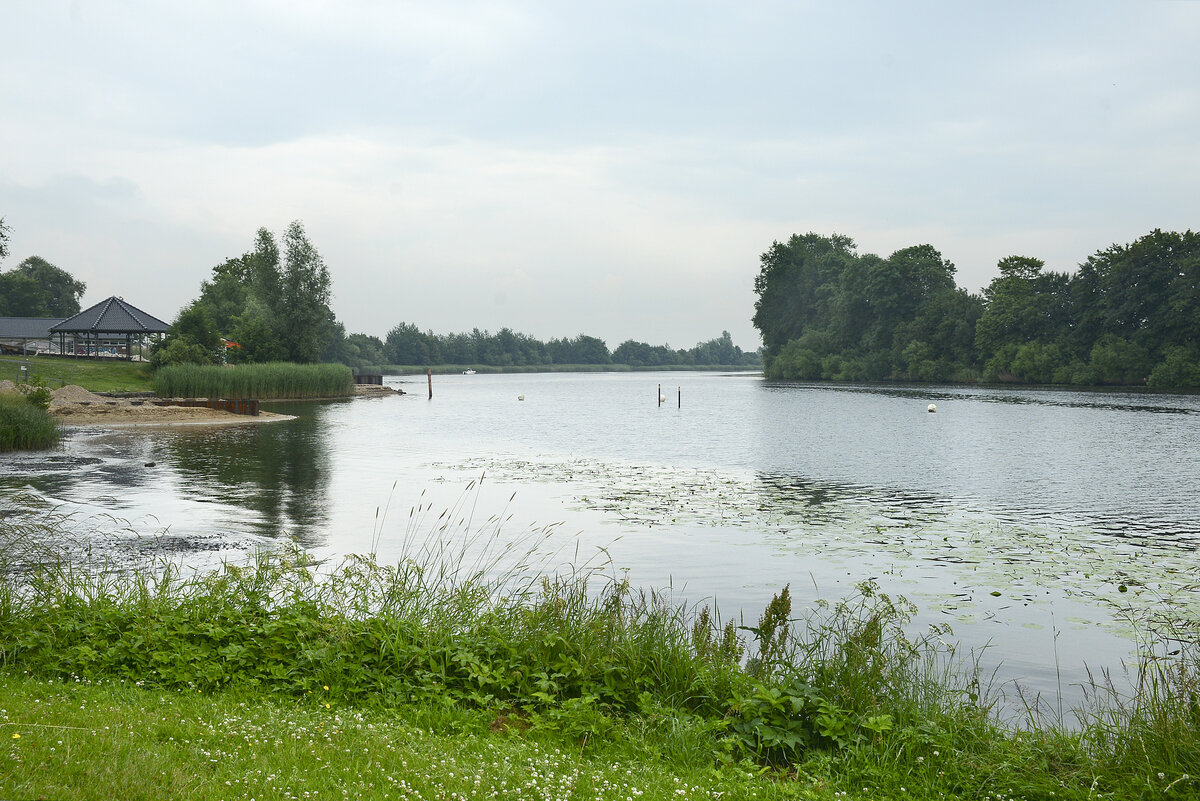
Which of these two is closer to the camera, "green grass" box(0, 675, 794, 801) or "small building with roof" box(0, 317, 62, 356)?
"green grass" box(0, 675, 794, 801)

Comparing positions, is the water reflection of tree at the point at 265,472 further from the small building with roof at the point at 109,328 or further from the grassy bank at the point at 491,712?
the small building with roof at the point at 109,328

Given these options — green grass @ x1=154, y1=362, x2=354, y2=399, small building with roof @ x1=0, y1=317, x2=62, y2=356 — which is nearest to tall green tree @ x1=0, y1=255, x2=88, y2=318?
small building with roof @ x1=0, y1=317, x2=62, y2=356

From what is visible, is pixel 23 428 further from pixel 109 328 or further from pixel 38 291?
pixel 38 291

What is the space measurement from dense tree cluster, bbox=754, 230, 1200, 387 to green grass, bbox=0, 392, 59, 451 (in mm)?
80572

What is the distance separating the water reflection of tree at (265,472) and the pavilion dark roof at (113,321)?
40.1 metres

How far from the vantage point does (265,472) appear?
23.4 metres

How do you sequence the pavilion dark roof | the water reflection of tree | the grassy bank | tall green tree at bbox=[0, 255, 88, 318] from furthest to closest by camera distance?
tall green tree at bbox=[0, 255, 88, 318] → the pavilion dark roof → the water reflection of tree → the grassy bank

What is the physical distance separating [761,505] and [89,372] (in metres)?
57.3

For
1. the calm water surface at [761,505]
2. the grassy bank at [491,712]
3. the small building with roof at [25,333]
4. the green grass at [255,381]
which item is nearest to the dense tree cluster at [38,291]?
the small building with roof at [25,333]

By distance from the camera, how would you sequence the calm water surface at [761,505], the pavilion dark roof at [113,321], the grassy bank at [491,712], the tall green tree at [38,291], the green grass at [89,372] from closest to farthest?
1. the grassy bank at [491,712]
2. the calm water surface at [761,505]
3. the green grass at [89,372]
4. the pavilion dark roof at [113,321]
5. the tall green tree at [38,291]

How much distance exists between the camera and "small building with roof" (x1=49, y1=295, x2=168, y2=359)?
71312 millimetres

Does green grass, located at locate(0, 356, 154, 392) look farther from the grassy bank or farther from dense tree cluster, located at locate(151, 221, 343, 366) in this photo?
the grassy bank

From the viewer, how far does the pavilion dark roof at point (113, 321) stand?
71.2m

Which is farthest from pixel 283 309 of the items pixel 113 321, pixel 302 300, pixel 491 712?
pixel 491 712
